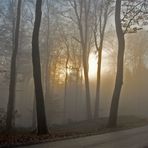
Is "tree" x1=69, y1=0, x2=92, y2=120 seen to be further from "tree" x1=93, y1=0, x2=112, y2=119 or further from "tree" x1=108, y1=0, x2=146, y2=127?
"tree" x1=108, y1=0, x2=146, y2=127

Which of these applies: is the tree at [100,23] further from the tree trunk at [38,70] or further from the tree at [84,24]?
the tree trunk at [38,70]

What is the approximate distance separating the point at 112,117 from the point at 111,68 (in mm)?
45529

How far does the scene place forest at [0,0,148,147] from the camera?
2383 cm

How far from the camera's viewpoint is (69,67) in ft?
195

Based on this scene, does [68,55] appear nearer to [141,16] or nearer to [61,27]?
[61,27]

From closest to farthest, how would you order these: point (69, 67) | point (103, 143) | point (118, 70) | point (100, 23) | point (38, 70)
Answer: point (103, 143) < point (38, 70) < point (118, 70) < point (100, 23) < point (69, 67)

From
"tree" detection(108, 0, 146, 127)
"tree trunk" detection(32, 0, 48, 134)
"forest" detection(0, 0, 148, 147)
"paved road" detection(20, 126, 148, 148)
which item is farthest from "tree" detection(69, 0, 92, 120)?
"paved road" detection(20, 126, 148, 148)

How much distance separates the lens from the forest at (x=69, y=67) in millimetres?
23828

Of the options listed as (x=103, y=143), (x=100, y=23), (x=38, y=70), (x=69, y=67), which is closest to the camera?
(x=103, y=143)

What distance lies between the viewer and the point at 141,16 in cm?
2722

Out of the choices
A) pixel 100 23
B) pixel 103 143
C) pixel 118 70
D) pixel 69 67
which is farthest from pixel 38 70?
pixel 69 67

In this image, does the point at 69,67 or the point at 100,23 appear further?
the point at 69,67

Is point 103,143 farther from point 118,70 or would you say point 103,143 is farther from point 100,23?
point 100,23

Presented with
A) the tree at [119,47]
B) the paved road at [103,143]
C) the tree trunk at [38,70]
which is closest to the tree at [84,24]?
the tree at [119,47]
